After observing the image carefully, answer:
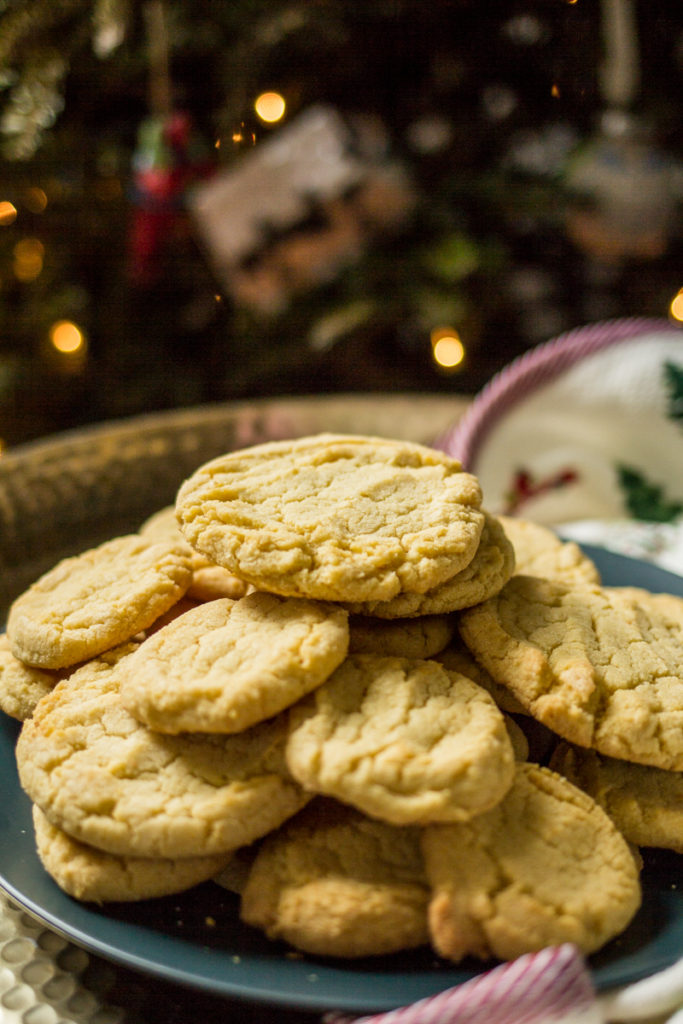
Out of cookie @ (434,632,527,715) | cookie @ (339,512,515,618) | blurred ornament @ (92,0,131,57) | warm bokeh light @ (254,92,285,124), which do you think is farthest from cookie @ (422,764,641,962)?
warm bokeh light @ (254,92,285,124)

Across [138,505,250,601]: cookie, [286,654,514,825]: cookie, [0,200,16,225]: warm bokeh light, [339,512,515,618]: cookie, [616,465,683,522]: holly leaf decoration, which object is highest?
[0,200,16,225]: warm bokeh light

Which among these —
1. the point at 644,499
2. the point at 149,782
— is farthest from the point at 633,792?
the point at 644,499

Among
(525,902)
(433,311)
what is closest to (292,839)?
(525,902)

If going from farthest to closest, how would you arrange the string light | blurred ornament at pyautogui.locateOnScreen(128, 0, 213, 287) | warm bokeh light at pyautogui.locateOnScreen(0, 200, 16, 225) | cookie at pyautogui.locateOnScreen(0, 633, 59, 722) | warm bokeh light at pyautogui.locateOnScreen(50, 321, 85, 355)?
1. warm bokeh light at pyautogui.locateOnScreen(50, 321, 85, 355)
2. the string light
3. warm bokeh light at pyautogui.locateOnScreen(0, 200, 16, 225)
4. blurred ornament at pyautogui.locateOnScreen(128, 0, 213, 287)
5. cookie at pyautogui.locateOnScreen(0, 633, 59, 722)

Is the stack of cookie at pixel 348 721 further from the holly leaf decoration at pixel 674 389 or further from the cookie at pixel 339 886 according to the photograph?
the holly leaf decoration at pixel 674 389

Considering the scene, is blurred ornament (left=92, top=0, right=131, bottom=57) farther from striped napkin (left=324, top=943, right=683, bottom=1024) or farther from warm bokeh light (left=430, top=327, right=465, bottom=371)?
striped napkin (left=324, top=943, right=683, bottom=1024)

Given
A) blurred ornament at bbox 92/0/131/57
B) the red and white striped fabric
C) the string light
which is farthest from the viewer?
the string light

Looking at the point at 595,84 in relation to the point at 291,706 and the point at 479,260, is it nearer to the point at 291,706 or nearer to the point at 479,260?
the point at 479,260
